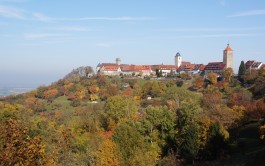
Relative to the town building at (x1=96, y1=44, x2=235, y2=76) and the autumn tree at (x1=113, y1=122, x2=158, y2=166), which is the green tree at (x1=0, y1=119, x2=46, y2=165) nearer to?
the autumn tree at (x1=113, y1=122, x2=158, y2=166)

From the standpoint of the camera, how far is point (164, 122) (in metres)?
33.3

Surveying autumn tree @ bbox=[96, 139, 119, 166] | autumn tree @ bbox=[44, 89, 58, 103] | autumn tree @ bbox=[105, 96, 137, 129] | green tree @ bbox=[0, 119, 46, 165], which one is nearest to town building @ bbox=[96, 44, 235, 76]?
autumn tree @ bbox=[44, 89, 58, 103]

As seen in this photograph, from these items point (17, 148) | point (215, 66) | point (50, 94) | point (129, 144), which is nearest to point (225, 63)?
point (215, 66)

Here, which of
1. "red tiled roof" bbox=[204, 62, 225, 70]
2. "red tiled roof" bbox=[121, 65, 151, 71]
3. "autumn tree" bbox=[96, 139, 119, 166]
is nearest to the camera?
"autumn tree" bbox=[96, 139, 119, 166]

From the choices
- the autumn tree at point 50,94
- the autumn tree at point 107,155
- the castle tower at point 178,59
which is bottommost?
the autumn tree at point 50,94

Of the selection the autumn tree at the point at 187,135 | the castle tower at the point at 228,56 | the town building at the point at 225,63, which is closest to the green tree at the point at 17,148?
the autumn tree at the point at 187,135

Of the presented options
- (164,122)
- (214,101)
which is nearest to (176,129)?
(164,122)

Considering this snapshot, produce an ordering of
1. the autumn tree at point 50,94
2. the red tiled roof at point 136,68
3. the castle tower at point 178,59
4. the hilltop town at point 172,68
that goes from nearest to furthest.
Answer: the autumn tree at point 50,94, the hilltop town at point 172,68, the red tiled roof at point 136,68, the castle tower at point 178,59

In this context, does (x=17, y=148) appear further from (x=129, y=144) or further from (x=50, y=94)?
(x=50, y=94)

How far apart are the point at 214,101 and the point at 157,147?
21585 millimetres

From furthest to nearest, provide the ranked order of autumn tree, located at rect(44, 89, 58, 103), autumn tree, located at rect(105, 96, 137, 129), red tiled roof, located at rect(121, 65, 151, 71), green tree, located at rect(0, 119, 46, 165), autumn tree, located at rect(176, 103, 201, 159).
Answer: red tiled roof, located at rect(121, 65, 151, 71), autumn tree, located at rect(44, 89, 58, 103), autumn tree, located at rect(105, 96, 137, 129), autumn tree, located at rect(176, 103, 201, 159), green tree, located at rect(0, 119, 46, 165)

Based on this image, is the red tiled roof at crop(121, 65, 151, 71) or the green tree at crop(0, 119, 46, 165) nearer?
the green tree at crop(0, 119, 46, 165)

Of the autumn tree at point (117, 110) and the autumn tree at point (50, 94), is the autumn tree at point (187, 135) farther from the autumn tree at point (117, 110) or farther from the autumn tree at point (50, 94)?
the autumn tree at point (50, 94)

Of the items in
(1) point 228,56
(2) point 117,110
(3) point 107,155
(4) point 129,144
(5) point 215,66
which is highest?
(1) point 228,56
